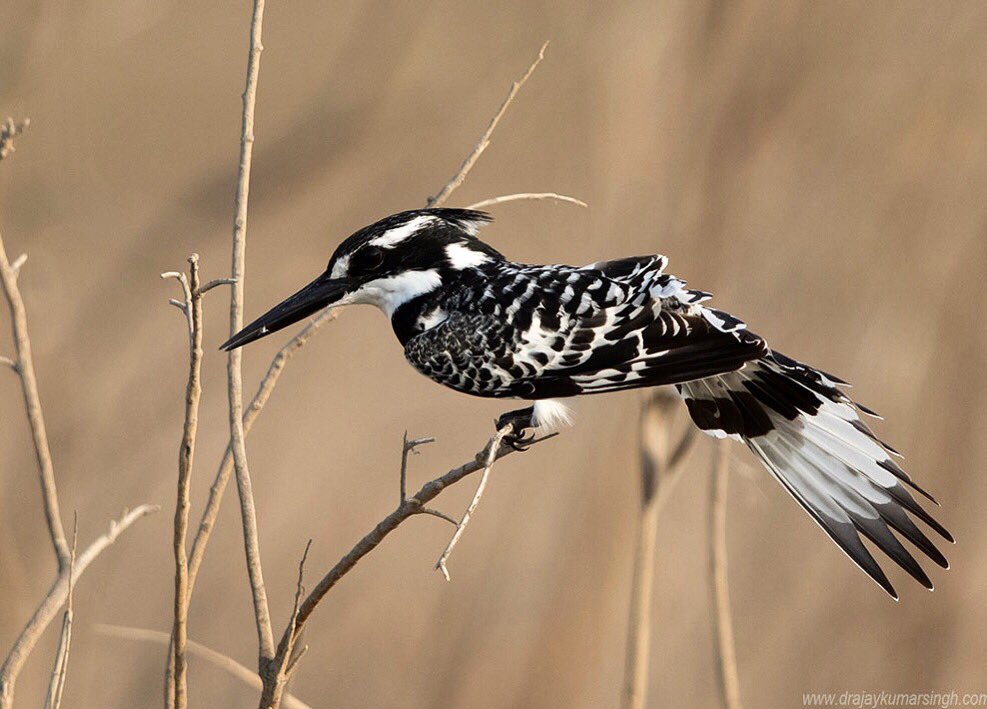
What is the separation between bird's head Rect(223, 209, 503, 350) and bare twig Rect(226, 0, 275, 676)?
2.31 feet

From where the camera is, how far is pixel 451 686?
107 inches

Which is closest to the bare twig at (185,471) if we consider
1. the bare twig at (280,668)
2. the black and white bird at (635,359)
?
the bare twig at (280,668)

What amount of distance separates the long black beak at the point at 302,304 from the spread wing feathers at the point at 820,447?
0.82 meters

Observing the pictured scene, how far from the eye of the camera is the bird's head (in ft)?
8.09

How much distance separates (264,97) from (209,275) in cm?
124

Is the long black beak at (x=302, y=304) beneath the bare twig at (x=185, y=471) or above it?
above

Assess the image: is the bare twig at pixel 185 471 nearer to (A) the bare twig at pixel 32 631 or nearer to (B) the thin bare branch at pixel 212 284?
(B) the thin bare branch at pixel 212 284

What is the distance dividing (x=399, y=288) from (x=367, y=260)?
0.12m

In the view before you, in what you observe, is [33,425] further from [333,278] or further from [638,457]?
[638,457]

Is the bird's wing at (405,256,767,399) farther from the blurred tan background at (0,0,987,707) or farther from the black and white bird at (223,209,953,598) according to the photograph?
the blurred tan background at (0,0,987,707)

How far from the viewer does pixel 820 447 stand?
239 cm

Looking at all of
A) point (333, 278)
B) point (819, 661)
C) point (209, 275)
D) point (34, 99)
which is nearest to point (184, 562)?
point (333, 278)

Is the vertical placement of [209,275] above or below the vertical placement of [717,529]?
above

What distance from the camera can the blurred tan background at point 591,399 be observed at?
95.4 inches
